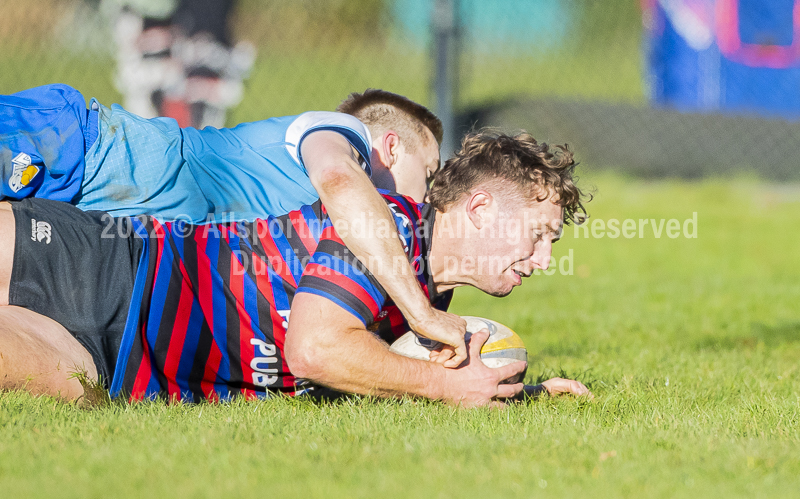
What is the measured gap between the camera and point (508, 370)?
3.59m

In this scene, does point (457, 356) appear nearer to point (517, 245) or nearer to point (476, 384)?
point (476, 384)

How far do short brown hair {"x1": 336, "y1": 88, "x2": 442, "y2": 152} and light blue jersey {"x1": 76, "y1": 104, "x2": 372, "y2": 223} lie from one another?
1.71 feet

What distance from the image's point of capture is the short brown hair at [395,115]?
465 cm

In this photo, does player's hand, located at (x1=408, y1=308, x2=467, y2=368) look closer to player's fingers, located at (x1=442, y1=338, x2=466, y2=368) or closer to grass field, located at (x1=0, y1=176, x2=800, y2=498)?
player's fingers, located at (x1=442, y1=338, x2=466, y2=368)

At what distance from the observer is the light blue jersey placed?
162 inches

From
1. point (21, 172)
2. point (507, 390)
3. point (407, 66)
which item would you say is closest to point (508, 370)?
point (507, 390)

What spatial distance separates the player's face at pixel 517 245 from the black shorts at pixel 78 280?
5.19ft

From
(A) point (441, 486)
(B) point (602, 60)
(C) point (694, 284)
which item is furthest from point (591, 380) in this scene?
(B) point (602, 60)

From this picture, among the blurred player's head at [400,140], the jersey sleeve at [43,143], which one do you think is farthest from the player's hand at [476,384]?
the jersey sleeve at [43,143]

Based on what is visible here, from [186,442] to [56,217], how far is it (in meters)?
1.43

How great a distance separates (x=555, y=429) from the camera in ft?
10.6

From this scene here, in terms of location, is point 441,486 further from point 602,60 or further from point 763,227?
point 602,60

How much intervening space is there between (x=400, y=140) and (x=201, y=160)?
109cm

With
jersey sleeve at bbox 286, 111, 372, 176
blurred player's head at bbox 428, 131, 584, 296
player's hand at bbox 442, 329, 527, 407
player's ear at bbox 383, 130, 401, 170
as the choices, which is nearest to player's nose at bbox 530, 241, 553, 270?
blurred player's head at bbox 428, 131, 584, 296
